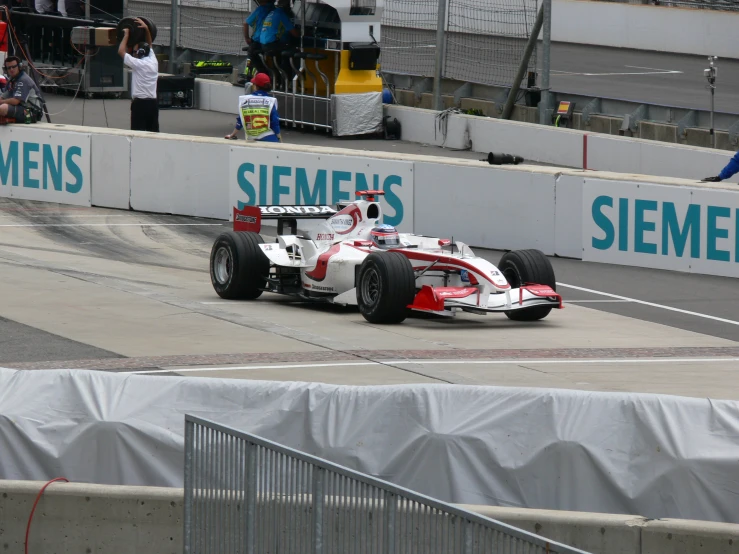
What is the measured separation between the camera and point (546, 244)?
17.4 metres

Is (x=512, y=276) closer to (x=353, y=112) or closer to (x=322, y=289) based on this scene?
(x=322, y=289)

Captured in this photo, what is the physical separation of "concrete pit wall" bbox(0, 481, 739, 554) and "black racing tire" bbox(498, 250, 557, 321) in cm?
628

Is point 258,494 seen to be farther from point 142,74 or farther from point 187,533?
point 142,74

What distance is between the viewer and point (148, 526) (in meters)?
7.64

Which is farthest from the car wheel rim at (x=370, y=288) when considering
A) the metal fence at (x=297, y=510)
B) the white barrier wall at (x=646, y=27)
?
the white barrier wall at (x=646, y=27)

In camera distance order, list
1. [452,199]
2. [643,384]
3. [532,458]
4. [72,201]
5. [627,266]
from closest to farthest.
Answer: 1. [532,458]
2. [643,384]
3. [627,266]
4. [452,199]
5. [72,201]

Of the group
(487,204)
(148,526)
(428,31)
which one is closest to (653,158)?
(487,204)

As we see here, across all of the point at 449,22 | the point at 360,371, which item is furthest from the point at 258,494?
the point at 449,22

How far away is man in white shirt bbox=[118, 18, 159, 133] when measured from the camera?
71.6 feet

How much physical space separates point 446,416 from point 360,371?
9.65ft

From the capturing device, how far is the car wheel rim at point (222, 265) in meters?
14.5

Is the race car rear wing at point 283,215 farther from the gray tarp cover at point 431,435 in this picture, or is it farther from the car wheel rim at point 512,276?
the gray tarp cover at point 431,435

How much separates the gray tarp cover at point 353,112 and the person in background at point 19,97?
6.70 meters

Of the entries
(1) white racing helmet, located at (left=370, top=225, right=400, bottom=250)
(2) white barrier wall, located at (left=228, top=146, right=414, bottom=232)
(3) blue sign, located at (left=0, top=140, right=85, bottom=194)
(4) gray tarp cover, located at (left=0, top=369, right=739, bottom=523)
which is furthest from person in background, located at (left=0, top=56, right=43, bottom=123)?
(4) gray tarp cover, located at (left=0, top=369, right=739, bottom=523)
